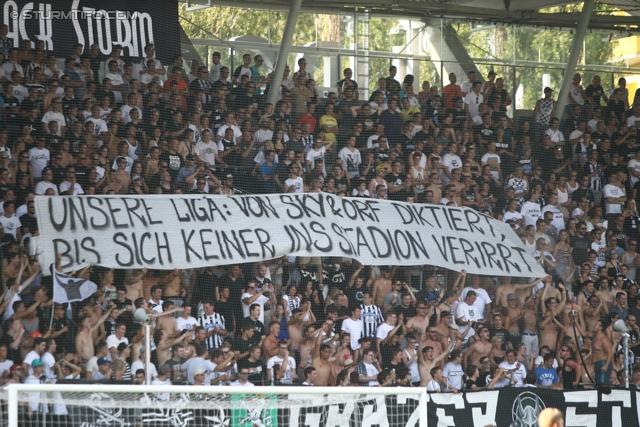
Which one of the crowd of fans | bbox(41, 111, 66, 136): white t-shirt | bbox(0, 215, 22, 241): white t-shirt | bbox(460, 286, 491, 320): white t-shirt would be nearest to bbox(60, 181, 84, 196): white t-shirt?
the crowd of fans

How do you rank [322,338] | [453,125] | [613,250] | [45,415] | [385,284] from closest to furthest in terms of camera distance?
[45,415] < [322,338] < [385,284] < [613,250] < [453,125]

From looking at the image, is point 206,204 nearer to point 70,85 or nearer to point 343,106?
point 70,85

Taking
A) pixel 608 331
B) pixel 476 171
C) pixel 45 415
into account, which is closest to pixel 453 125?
pixel 476 171

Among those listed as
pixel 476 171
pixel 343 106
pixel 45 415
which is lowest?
pixel 45 415

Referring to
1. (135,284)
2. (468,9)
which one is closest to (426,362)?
(135,284)

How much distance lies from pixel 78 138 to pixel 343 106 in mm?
4015

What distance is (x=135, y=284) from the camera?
11227 millimetres

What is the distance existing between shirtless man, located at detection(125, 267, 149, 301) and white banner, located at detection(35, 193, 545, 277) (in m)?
0.11

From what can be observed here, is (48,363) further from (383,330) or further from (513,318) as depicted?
(513,318)

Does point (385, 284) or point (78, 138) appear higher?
point (78, 138)

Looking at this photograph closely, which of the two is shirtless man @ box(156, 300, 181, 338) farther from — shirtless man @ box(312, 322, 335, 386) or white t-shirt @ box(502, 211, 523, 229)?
white t-shirt @ box(502, 211, 523, 229)

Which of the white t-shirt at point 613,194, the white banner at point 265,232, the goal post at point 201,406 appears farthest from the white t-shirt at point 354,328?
the white t-shirt at point 613,194

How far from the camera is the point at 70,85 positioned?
1276 centimetres

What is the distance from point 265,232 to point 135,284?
5.52 feet
